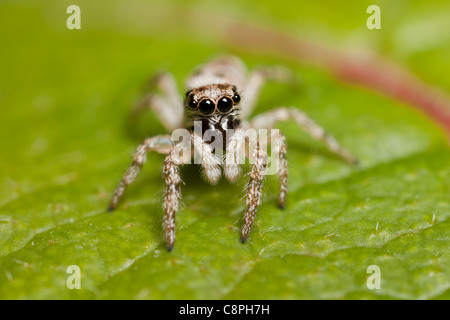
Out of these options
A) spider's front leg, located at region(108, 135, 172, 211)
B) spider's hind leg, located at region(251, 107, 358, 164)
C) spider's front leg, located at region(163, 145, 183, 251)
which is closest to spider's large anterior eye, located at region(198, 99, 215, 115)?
spider's front leg, located at region(163, 145, 183, 251)

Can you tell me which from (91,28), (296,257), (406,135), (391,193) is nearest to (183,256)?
(296,257)

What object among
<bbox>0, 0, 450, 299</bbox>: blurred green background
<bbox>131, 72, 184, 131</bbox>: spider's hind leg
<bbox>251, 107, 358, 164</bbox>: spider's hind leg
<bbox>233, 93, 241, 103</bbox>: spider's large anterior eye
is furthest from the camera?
<bbox>131, 72, 184, 131</bbox>: spider's hind leg

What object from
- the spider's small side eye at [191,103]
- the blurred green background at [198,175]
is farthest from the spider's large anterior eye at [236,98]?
the blurred green background at [198,175]

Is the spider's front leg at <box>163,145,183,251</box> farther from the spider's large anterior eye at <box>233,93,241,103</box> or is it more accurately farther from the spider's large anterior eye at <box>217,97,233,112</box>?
the spider's large anterior eye at <box>233,93,241,103</box>

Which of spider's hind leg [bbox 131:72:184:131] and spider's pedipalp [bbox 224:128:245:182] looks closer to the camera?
Result: spider's pedipalp [bbox 224:128:245:182]

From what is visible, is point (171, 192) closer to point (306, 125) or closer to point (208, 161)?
point (208, 161)

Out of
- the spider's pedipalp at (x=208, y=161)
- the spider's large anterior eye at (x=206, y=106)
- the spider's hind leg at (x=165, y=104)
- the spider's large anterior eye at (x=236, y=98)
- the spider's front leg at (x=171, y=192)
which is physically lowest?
the spider's front leg at (x=171, y=192)

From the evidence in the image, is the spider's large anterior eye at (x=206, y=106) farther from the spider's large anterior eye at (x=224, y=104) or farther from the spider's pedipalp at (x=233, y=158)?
the spider's pedipalp at (x=233, y=158)
